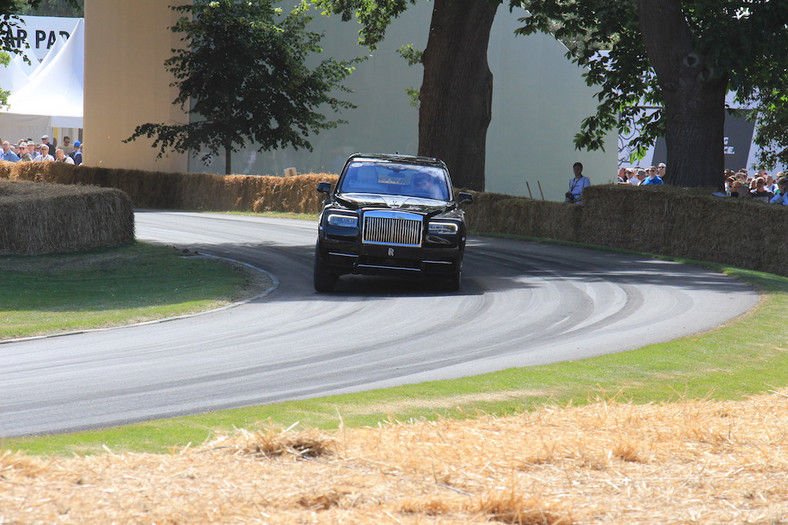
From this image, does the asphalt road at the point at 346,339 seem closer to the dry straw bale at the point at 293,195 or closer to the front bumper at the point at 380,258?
the front bumper at the point at 380,258

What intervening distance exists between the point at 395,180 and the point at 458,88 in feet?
41.9

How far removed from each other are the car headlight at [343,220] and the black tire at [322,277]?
0.45 m

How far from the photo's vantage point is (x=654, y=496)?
423 centimetres

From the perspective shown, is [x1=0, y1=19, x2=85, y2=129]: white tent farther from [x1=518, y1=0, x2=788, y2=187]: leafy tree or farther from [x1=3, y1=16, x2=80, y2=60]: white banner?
[x1=518, y1=0, x2=788, y2=187]: leafy tree

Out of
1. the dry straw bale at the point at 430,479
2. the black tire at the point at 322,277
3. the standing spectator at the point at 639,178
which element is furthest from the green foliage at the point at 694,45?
the dry straw bale at the point at 430,479

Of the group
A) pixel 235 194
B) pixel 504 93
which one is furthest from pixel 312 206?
pixel 504 93

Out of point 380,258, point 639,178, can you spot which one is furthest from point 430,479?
point 639,178

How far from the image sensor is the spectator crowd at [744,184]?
22.5m

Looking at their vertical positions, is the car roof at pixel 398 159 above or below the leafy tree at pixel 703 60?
below

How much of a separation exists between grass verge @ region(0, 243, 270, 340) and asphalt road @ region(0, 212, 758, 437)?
0.64 m

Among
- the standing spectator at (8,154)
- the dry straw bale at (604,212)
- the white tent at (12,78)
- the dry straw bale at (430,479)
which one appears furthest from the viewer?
the white tent at (12,78)

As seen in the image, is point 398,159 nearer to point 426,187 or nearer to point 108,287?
point 426,187

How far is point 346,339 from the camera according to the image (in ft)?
34.3

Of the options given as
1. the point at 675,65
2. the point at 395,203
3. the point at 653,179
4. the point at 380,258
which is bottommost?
the point at 380,258
